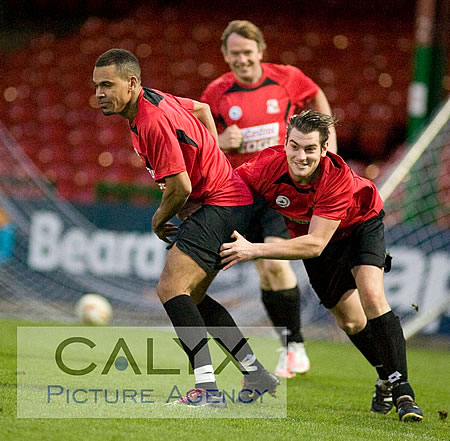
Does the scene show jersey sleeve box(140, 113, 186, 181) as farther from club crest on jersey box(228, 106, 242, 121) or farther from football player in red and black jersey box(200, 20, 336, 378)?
club crest on jersey box(228, 106, 242, 121)

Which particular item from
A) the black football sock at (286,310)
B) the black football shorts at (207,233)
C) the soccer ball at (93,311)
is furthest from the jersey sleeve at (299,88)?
the soccer ball at (93,311)

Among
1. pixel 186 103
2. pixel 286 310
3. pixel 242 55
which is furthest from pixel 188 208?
pixel 242 55

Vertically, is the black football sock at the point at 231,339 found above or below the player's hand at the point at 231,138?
below

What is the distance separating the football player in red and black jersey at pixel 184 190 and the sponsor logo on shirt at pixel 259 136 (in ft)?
4.45

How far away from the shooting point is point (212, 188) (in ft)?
12.7

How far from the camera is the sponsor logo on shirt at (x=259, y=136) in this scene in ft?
17.4

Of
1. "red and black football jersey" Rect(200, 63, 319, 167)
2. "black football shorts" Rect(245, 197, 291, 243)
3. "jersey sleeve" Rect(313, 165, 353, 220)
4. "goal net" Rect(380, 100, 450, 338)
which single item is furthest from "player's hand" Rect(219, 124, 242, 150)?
"goal net" Rect(380, 100, 450, 338)

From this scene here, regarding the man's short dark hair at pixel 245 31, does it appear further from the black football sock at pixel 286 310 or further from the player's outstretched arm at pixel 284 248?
the player's outstretched arm at pixel 284 248

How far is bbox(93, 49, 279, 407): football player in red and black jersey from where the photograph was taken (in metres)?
3.61

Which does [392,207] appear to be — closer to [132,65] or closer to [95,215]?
[95,215]

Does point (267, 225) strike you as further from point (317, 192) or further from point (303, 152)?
A: point (303, 152)

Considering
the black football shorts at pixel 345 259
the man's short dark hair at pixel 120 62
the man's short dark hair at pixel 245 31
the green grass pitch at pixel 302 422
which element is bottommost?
the green grass pitch at pixel 302 422

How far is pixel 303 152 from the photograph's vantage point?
3.74m

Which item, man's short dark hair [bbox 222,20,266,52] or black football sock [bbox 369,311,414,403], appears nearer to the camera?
black football sock [bbox 369,311,414,403]
